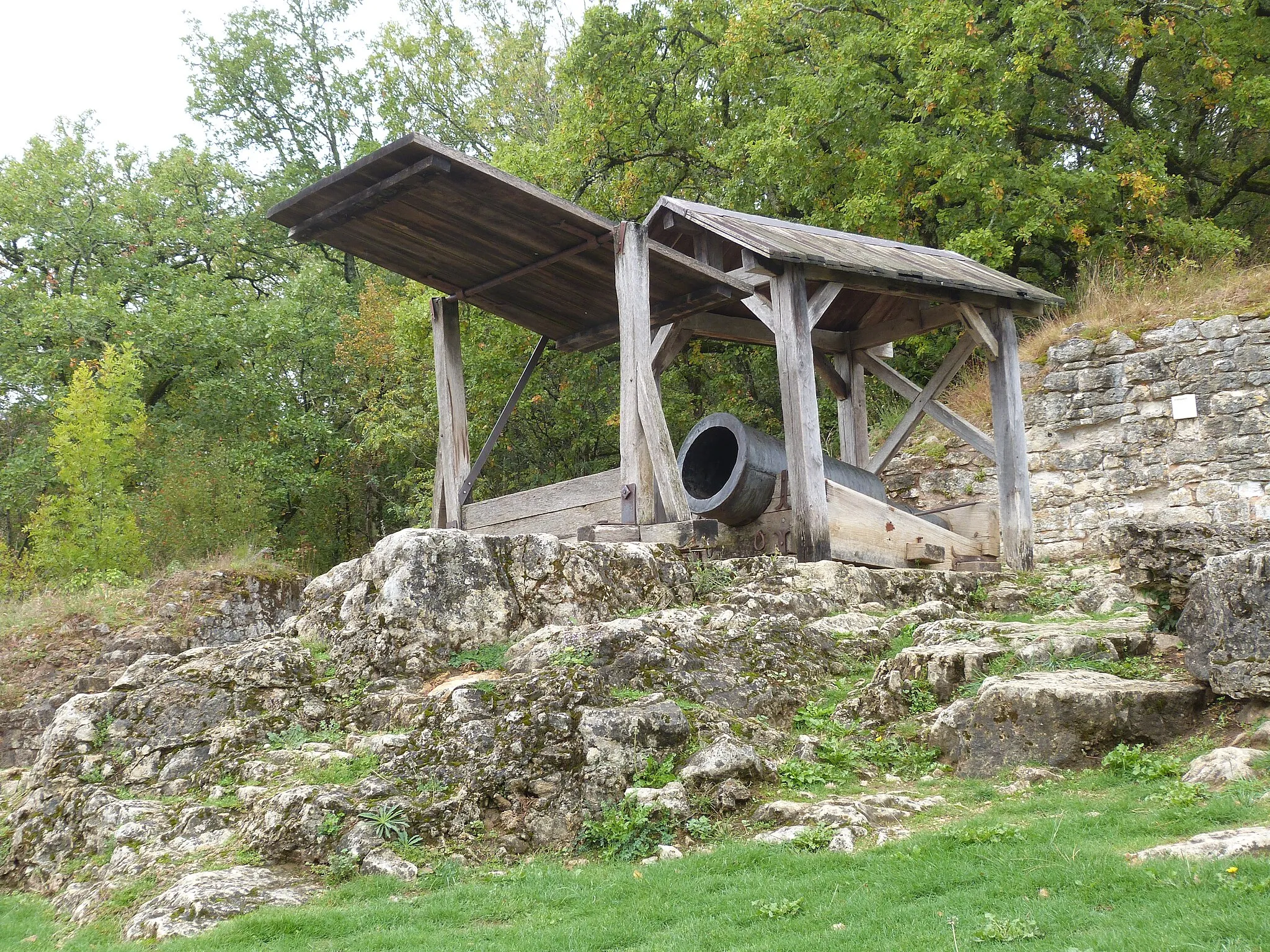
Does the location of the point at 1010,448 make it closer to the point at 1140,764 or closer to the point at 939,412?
the point at 939,412

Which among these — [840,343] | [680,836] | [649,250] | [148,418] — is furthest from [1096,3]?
[148,418]

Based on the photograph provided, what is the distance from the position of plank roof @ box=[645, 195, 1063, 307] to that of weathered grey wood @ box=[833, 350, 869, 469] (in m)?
1.55

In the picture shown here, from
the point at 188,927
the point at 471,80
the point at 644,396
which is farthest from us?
the point at 471,80

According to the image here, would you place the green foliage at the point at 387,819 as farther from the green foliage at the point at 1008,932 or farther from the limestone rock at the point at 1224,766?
the limestone rock at the point at 1224,766

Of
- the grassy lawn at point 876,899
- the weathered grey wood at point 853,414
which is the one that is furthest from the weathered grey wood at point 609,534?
the weathered grey wood at point 853,414

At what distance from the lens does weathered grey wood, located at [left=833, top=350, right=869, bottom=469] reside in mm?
12703

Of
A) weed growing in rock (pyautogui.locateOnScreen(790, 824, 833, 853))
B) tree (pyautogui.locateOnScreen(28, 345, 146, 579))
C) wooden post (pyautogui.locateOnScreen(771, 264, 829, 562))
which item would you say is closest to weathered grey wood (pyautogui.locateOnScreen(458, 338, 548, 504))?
wooden post (pyautogui.locateOnScreen(771, 264, 829, 562))

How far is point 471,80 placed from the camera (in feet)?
97.0

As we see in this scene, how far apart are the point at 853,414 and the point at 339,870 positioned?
9.18m

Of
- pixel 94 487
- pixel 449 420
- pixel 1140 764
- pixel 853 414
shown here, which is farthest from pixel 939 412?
pixel 94 487

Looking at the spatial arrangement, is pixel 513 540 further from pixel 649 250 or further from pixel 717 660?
pixel 649 250

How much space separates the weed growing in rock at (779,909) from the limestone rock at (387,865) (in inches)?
68.3

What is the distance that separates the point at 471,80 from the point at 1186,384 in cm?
2244

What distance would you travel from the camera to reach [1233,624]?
206 inches
